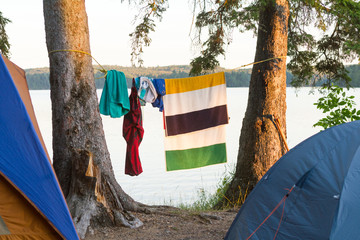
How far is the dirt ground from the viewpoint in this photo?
4137 millimetres

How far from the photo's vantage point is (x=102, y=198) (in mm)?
4336

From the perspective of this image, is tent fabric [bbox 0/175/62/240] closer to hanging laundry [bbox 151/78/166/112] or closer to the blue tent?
the blue tent

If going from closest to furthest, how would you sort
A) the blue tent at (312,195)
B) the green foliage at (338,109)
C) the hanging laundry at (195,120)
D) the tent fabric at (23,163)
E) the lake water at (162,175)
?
1. the blue tent at (312,195)
2. the tent fabric at (23,163)
3. the hanging laundry at (195,120)
4. the green foliage at (338,109)
5. the lake water at (162,175)

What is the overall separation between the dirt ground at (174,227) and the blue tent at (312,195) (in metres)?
0.94

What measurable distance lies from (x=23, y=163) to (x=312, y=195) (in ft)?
6.95

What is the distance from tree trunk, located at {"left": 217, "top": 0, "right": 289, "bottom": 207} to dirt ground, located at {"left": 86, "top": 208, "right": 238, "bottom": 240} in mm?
904

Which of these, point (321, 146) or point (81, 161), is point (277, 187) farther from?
point (81, 161)

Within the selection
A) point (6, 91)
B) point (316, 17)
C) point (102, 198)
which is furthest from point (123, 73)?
point (316, 17)

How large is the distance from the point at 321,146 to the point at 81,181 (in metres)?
2.39

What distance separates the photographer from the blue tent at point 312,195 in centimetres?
273

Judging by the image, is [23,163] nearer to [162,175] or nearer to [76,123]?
→ [76,123]

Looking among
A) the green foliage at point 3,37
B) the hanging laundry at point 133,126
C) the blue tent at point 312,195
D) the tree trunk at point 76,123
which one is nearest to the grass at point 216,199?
the hanging laundry at point 133,126

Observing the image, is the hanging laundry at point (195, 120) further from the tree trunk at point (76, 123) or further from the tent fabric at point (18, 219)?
the tent fabric at point (18, 219)

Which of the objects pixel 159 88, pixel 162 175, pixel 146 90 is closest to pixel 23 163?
pixel 146 90
